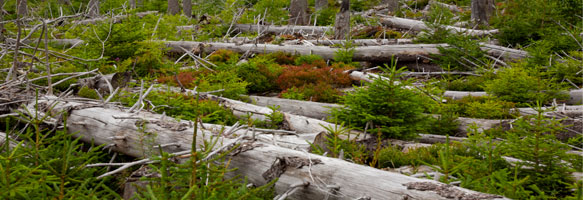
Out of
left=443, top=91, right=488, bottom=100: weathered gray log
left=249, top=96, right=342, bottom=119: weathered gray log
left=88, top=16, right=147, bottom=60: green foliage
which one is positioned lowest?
left=249, top=96, right=342, bottom=119: weathered gray log

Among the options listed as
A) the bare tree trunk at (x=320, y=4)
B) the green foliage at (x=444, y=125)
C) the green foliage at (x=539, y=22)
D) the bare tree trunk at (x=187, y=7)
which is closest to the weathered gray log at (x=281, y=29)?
the bare tree trunk at (x=320, y=4)

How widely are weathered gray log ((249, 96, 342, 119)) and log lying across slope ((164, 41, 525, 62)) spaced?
370 centimetres

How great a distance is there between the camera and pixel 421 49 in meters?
10.6

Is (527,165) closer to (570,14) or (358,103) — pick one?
(358,103)

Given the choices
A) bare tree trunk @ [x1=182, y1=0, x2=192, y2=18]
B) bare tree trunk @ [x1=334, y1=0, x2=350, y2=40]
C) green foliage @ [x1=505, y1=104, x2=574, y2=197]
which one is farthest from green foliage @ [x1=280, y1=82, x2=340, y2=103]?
bare tree trunk @ [x1=182, y1=0, x2=192, y2=18]

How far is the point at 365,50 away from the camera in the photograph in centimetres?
1098

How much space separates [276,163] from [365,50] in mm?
7915

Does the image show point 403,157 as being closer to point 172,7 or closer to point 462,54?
point 462,54

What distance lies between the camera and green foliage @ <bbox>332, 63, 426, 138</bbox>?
5.20 metres

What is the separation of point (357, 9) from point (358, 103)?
1734 centimetres

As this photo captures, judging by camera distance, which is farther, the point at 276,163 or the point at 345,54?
the point at 345,54

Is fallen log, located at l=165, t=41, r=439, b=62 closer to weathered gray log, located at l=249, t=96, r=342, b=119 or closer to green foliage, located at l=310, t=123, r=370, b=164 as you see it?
weathered gray log, located at l=249, t=96, r=342, b=119

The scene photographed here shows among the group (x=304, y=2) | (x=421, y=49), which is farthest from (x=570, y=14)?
(x=304, y=2)

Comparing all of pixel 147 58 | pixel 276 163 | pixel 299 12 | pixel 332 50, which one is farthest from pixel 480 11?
pixel 276 163
